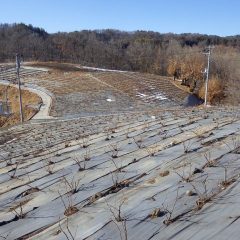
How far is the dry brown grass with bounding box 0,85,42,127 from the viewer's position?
1629 inches

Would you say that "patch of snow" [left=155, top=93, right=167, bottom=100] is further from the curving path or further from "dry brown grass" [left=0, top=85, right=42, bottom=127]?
"dry brown grass" [left=0, top=85, right=42, bottom=127]

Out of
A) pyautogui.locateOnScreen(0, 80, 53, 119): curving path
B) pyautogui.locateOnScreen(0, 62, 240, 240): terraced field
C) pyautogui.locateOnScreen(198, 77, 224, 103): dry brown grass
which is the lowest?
pyautogui.locateOnScreen(198, 77, 224, 103): dry brown grass

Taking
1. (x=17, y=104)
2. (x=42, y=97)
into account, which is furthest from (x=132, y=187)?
(x=17, y=104)

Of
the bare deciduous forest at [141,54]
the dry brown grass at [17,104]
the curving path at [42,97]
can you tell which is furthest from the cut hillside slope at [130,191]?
the bare deciduous forest at [141,54]

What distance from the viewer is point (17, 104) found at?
4809 centimetres

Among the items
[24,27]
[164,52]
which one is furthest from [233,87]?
[24,27]

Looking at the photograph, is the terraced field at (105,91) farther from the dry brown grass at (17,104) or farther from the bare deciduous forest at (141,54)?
the bare deciduous forest at (141,54)

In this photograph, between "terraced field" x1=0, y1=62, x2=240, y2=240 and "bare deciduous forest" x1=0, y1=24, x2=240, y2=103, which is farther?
"bare deciduous forest" x1=0, y1=24, x2=240, y2=103

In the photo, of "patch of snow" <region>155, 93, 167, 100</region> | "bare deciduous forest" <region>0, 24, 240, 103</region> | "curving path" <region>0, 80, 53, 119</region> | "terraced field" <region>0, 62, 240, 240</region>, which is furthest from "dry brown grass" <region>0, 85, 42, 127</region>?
"terraced field" <region>0, 62, 240, 240</region>

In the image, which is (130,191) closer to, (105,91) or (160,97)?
(105,91)

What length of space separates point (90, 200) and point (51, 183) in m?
1.30

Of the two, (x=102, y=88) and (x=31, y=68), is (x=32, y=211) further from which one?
(x=31, y=68)

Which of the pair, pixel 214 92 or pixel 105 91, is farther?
pixel 214 92

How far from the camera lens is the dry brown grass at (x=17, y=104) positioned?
41375mm
